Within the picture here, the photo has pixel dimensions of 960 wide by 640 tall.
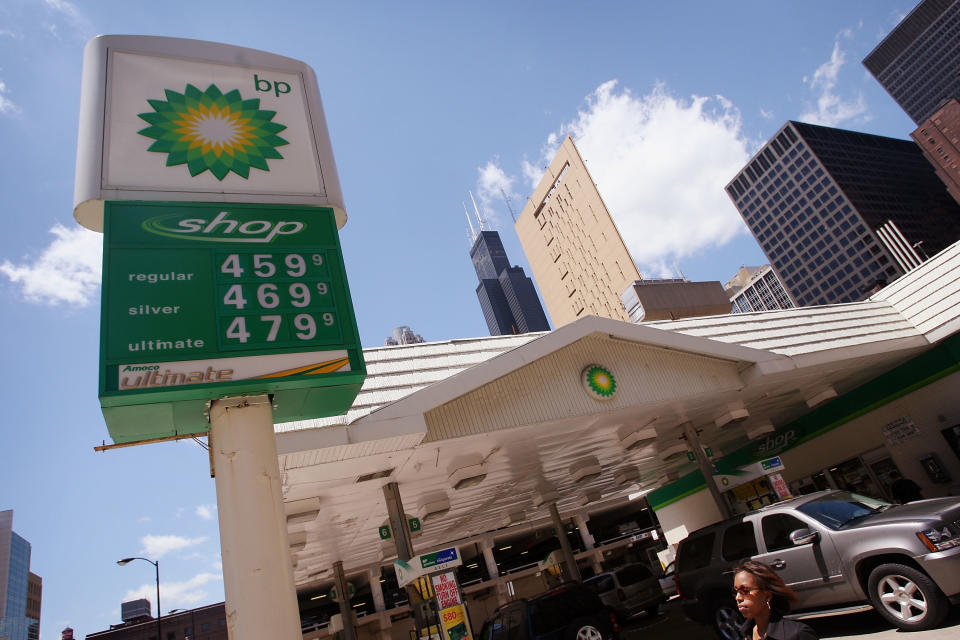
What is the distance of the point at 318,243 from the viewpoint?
6.26 m

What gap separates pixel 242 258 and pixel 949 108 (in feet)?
610

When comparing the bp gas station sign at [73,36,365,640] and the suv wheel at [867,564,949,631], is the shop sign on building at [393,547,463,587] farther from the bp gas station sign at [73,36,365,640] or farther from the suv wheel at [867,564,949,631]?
the suv wheel at [867,564,949,631]

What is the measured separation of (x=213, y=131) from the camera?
6.65 m

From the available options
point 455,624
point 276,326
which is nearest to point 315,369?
point 276,326

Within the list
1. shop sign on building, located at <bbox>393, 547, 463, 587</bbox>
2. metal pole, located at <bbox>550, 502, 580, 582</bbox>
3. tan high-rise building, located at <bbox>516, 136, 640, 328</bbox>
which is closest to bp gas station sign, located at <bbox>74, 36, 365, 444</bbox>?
shop sign on building, located at <bbox>393, 547, 463, 587</bbox>

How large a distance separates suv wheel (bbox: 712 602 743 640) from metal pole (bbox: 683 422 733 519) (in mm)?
4103

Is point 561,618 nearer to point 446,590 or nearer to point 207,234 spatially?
point 446,590

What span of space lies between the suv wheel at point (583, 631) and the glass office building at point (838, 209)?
149540 millimetres

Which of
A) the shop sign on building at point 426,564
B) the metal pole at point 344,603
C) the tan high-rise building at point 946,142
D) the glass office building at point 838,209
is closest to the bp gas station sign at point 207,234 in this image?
the shop sign on building at point 426,564

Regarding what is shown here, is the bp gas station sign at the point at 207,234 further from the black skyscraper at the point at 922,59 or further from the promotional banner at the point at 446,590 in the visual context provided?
the black skyscraper at the point at 922,59

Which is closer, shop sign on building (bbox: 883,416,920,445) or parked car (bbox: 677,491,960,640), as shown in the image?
parked car (bbox: 677,491,960,640)

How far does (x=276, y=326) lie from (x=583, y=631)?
31.0ft

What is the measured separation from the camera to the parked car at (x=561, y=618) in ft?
37.4

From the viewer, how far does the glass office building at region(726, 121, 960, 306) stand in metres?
139
